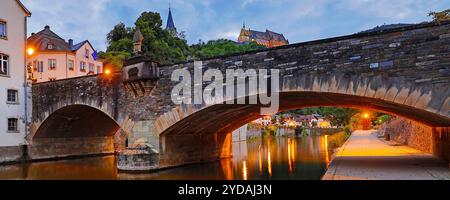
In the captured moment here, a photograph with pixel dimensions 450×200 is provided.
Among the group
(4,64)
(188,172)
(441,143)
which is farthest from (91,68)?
(441,143)

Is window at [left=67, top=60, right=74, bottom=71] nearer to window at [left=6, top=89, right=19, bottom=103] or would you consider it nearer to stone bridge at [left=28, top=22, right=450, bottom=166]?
stone bridge at [left=28, top=22, right=450, bottom=166]

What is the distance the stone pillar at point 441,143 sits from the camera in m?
13.4

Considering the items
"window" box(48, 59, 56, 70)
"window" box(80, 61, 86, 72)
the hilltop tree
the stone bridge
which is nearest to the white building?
the stone bridge

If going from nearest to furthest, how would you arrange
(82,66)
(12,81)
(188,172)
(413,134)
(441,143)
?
(441,143)
(188,172)
(12,81)
(413,134)
(82,66)

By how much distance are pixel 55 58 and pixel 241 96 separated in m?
33.4

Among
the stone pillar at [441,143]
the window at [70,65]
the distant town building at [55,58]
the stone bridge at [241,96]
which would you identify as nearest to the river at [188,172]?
the stone bridge at [241,96]

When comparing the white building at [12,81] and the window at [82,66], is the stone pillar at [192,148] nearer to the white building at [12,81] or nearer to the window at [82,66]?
the white building at [12,81]

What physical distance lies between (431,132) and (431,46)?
338 inches

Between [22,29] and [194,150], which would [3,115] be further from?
[194,150]

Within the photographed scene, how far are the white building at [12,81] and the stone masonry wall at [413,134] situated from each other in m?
19.9

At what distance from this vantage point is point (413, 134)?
21844mm

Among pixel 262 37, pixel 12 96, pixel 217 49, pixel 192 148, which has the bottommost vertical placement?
pixel 192 148

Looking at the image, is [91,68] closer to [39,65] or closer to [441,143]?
[39,65]

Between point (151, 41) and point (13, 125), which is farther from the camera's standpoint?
point (151, 41)
